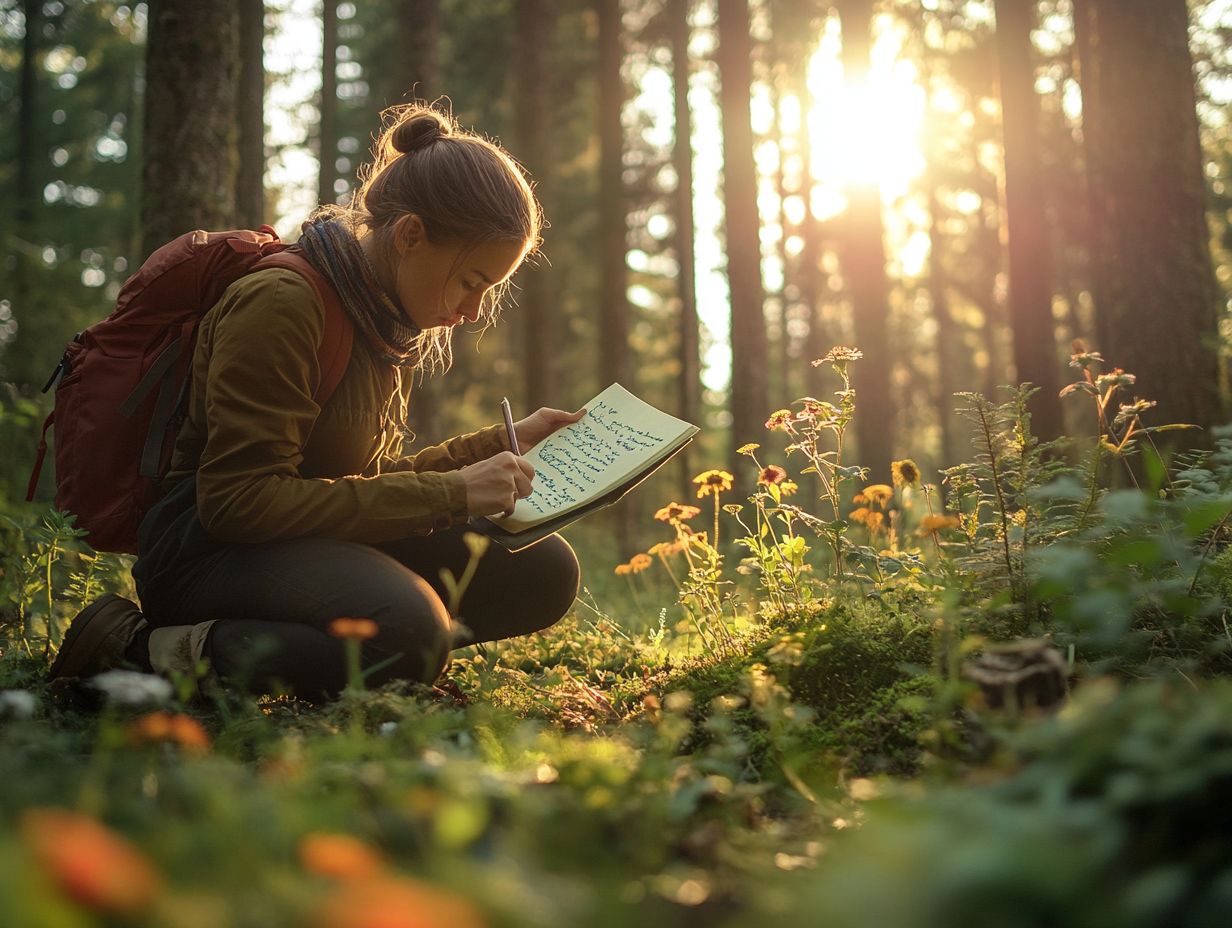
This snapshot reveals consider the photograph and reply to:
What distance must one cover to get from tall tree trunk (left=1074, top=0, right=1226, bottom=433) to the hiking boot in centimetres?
515

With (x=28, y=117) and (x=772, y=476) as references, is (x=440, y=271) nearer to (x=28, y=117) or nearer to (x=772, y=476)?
(x=772, y=476)

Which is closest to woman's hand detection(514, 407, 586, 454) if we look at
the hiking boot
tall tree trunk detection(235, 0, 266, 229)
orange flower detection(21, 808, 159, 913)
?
the hiking boot

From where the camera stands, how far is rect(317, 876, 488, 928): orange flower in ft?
2.91

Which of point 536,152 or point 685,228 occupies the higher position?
point 536,152

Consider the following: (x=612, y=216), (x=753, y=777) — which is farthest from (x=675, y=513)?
(x=612, y=216)

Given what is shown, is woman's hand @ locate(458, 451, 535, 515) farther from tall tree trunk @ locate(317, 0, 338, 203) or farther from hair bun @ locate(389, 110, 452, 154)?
tall tree trunk @ locate(317, 0, 338, 203)

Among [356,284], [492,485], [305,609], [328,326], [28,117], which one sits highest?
[28,117]

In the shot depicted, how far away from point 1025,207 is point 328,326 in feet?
22.6

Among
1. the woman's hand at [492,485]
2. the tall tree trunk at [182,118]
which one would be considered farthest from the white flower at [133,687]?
the tall tree trunk at [182,118]

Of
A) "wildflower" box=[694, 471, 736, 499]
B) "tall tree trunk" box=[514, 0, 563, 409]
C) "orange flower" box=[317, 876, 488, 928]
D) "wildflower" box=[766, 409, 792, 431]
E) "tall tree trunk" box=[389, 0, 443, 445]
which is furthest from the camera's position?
"tall tree trunk" box=[514, 0, 563, 409]

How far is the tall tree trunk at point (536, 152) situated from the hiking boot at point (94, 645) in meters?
8.82

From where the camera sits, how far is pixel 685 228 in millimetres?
14719

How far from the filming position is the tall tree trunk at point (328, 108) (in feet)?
44.9

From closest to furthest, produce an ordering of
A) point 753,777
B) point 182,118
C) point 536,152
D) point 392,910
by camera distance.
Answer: point 392,910 → point 753,777 → point 182,118 → point 536,152
